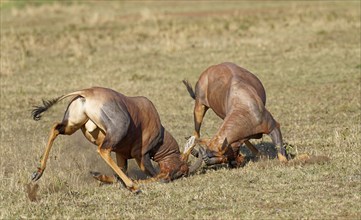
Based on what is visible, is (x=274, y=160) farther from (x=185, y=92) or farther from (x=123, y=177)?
(x=185, y=92)

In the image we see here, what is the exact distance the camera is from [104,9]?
43906mm

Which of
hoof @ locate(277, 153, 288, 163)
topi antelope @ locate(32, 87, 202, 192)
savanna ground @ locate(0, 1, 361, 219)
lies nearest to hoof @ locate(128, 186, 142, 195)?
topi antelope @ locate(32, 87, 202, 192)

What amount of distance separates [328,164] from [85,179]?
3175 millimetres

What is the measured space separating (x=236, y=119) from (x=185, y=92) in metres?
7.81

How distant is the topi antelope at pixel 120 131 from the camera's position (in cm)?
869

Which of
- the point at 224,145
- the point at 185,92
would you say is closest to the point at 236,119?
the point at 224,145

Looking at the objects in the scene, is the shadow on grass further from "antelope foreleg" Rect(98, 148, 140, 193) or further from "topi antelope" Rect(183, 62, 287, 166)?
"antelope foreleg" Rect(98, 148, 140, 193)

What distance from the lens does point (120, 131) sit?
8836 millimetres

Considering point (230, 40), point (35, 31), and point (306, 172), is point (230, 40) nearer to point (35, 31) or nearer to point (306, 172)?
point (35, 31)

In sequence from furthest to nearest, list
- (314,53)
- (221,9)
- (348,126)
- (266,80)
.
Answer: (221,9) → (314,53) → (266,80) → (348,126)

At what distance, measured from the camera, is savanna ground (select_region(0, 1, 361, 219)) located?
25.4ft

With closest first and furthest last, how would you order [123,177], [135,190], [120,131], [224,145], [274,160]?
[135,190] → [123,177] → [120,131] → [224,145] → [274,160]

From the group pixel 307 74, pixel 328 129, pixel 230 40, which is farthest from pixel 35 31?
pixel 328 129

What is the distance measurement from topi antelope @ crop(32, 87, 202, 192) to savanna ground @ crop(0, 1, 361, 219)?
0.31 m
